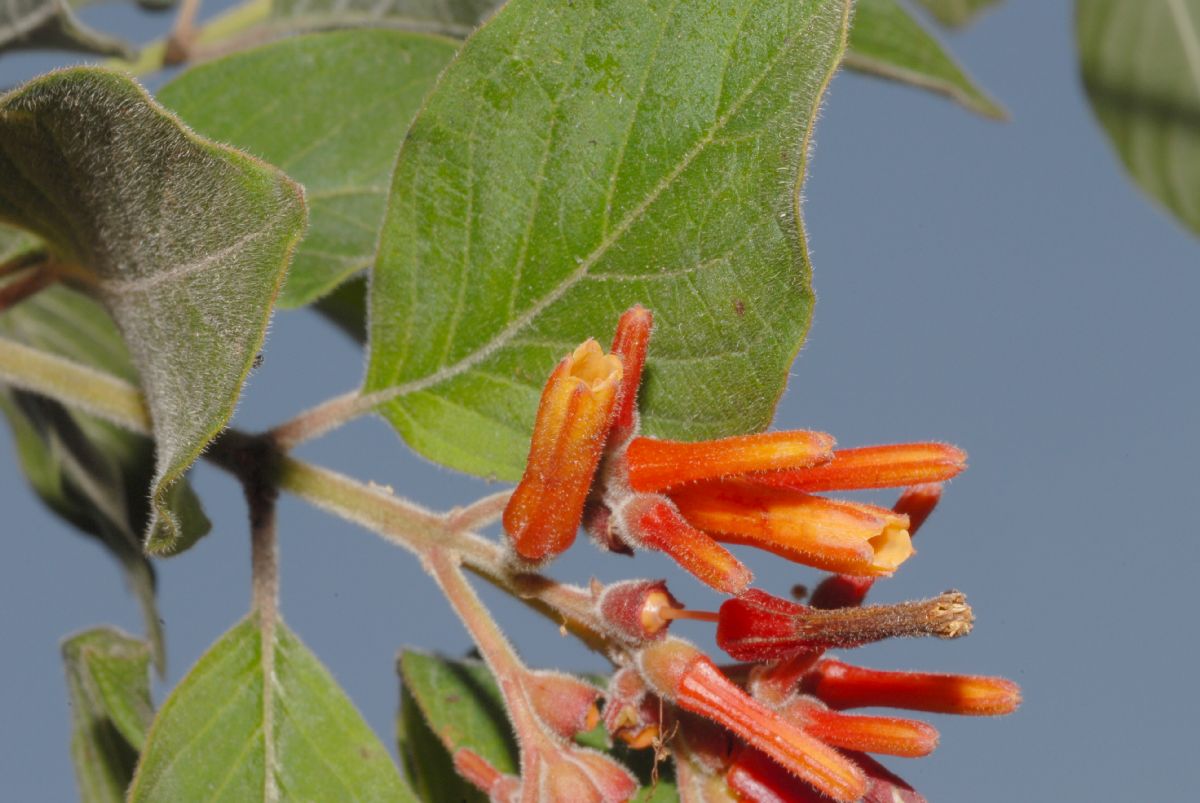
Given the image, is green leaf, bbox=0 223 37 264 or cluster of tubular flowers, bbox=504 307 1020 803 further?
green leaf, bbox=0 223 37 264

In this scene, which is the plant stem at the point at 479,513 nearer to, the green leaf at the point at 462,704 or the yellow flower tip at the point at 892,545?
the green leaf at the point at 462,704

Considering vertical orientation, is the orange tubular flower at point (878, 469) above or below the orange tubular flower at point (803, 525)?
above

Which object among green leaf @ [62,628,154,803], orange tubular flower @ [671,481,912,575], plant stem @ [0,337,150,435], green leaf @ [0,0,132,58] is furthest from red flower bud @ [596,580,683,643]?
green leaf @ [0,0,132,58]

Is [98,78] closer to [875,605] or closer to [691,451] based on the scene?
[691,451]

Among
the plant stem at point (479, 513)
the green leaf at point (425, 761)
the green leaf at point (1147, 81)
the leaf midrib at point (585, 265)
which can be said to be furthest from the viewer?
the green leaf at point (1147, 81)

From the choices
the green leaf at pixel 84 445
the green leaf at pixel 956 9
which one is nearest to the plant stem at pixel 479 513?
the green leaf at pixel 84 445

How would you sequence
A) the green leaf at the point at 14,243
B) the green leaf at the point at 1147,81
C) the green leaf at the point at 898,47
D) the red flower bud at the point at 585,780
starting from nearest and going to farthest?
the red flower bud at the point at 585,780 < the green leaf at the point at 14,243 < the green leaf at the point at 898,47 < the green leaf at the point at 1147,81

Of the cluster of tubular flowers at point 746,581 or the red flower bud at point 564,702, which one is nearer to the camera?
the cluster of tubular flowers at point 746,581

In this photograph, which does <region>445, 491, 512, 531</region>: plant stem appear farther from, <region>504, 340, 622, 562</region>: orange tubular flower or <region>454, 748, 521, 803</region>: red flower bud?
<region>454, 748, 521, 803</region>: red flower bud
